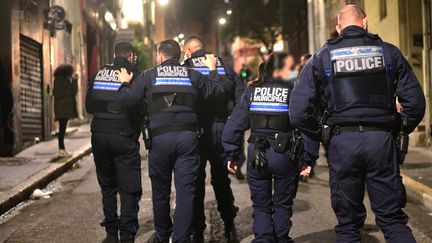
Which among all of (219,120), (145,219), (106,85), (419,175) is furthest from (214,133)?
(419,175)

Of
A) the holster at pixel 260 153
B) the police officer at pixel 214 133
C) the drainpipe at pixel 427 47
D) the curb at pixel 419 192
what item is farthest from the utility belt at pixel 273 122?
the drainpipe at pixel 427 47

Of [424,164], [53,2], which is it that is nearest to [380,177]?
[424,164]

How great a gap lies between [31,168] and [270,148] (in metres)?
6.51

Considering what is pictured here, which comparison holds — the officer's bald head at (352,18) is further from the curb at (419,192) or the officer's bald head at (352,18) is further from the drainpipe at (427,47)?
the drainpipe at (427,47)

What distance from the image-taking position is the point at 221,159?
18.1 feet

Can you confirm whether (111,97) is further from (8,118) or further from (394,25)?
→ (394,25)

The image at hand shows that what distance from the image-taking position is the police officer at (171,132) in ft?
15.6

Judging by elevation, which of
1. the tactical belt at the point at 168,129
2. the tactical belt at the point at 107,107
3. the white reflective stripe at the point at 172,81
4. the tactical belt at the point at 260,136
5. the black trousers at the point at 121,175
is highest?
the white reflective stripe at the point at 172,81

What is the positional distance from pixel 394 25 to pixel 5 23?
8.89m

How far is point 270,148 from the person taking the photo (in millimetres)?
4527

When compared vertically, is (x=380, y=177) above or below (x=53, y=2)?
below

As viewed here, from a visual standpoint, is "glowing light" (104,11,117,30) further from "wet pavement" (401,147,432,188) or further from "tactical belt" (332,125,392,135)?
"tactical belt" (332,125,392,135)

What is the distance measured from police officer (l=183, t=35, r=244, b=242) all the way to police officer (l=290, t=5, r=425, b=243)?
153cm

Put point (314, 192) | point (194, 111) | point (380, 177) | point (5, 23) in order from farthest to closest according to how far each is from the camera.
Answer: point (5, 23), point (314, 192), point (194, 111), point (380, 177)
